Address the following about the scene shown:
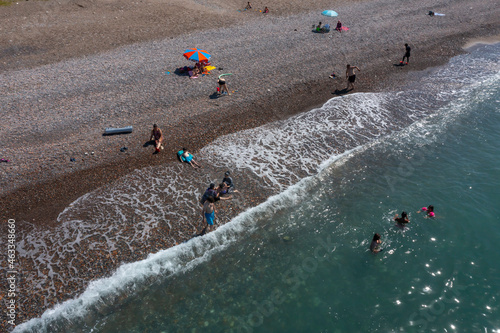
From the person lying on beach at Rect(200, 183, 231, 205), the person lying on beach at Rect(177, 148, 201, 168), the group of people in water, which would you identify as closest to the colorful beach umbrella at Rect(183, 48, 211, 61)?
the person lying on beach at Rect(177, 148, 201, 168)

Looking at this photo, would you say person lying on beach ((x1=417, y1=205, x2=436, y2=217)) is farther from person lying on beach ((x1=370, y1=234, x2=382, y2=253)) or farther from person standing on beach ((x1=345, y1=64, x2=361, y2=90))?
person standing on beach ((x1=345, y1=64, x2=361, y2=90))

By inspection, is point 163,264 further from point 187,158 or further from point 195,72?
point 195,72

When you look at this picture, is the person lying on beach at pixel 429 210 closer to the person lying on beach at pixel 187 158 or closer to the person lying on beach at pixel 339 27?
the person lying on beach at pixel 187 158

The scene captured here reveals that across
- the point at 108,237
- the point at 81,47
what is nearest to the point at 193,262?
the point at 108,237

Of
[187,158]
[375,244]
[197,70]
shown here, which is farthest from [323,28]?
[375,244]

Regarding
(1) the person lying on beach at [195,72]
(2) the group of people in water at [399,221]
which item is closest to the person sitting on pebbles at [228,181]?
(2) the group of people in water at [399,221]

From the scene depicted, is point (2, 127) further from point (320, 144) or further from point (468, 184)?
point (468, 184)

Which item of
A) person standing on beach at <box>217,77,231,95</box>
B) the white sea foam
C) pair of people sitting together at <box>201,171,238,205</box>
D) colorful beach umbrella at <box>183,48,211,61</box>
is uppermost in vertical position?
colorful beach umbrella at <box>183,48,211,61</box>
